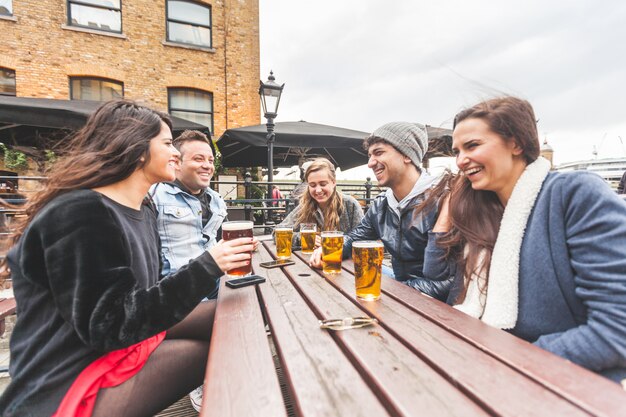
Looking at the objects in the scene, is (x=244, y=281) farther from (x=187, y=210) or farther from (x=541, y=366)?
(x=541, y=366)

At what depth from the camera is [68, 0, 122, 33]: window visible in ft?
28.7

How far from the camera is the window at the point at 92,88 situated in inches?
346

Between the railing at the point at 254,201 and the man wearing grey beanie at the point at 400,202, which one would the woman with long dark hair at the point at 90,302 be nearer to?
the man wearing grey beanie at the point at 400,202

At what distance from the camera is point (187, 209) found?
2508 mm

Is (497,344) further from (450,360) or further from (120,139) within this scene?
(120,139)

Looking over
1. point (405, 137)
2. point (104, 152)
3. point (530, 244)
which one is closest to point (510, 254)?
point (530, 244)

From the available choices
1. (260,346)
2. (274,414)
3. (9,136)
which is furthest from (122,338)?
(9,136)

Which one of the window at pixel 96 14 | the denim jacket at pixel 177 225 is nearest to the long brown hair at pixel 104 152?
the denim jacket at pixel 177 225

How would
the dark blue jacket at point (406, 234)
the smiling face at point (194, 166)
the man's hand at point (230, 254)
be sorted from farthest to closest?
the smiling face at point (194, 166) → the dark blue jacket at point (406, 234) → the man's hand at point (230, 254)

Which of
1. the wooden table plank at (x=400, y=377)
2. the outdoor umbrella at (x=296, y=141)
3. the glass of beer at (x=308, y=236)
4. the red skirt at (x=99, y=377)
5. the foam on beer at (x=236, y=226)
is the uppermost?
the outdoor umbrella at (x=296, y=141)

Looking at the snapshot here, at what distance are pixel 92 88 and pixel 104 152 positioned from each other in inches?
390

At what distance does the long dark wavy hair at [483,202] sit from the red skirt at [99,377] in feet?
4.49

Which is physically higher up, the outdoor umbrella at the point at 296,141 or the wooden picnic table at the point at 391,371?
the outdoor umbrella at the point at 296,141

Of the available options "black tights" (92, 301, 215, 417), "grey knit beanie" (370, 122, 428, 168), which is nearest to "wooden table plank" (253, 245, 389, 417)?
"black tights" (92, 301, 215, 417)
